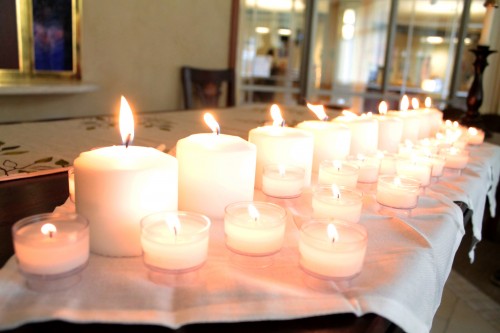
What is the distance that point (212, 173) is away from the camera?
2.23ft

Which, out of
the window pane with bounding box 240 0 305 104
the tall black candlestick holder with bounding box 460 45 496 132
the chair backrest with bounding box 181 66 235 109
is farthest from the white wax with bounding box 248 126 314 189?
the window pane with bounding box 240 0 305 104

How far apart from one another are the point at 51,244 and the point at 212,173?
10.9 inches

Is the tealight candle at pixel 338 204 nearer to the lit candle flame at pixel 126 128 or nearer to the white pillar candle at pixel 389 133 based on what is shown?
the lit candle flame at pixel 126 128

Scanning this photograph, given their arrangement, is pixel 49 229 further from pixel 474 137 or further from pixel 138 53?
pixel 138 53

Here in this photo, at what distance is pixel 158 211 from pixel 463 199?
0.74 metres

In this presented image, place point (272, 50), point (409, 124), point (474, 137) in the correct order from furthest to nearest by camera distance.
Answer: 1. point (272, 50)
2. point (474, 137)
3. point (409, 124)

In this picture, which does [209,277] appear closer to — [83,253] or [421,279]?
[83,253]

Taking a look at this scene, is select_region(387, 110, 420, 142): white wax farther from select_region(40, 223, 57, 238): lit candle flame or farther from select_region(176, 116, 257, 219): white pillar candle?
select_region(40, 223, 57, 238): lit candle flame

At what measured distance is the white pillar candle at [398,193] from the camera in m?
0.81

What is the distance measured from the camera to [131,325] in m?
0.44

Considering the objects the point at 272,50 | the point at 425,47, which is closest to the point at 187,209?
the point at 272,50

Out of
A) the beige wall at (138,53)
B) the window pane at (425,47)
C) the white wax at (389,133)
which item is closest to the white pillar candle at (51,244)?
the white wax at (389,133)

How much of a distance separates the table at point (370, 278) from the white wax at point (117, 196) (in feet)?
0.09

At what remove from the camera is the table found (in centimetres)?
46
